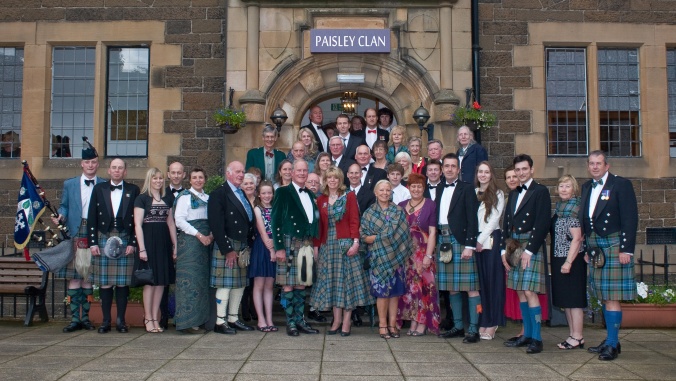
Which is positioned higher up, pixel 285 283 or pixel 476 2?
pixel 476 2

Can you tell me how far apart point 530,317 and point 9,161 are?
9823mm

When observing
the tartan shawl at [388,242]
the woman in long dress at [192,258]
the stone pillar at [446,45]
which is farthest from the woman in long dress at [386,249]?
the stone pillar at [446,45]

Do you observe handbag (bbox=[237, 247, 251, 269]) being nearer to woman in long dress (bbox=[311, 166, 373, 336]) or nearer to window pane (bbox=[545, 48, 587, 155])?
woman in long dress (bbox=[311, 166, 373, 336])

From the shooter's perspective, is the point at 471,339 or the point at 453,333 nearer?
the point at 471,339

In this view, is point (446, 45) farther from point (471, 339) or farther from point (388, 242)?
point (471, 339)

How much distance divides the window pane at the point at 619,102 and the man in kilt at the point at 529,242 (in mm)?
6302

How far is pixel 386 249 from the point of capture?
23.6 ft

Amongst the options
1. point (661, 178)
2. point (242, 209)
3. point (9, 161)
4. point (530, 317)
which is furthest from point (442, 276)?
point (9, 161)

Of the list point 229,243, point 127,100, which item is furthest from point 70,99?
point 229,243

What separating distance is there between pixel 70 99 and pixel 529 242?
9223 millimetres

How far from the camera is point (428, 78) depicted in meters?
11.3

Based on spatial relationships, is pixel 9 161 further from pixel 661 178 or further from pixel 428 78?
pixel 661 178

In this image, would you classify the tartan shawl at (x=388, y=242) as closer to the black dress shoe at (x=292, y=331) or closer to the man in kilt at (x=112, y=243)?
the black dress shoe at (x=292, y=331)

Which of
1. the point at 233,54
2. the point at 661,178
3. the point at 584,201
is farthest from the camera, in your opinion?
the point at 661,178
